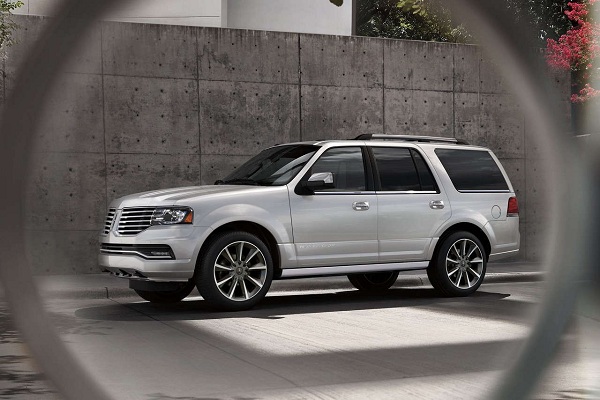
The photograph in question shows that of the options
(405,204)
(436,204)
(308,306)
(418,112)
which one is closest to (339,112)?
(418,112)

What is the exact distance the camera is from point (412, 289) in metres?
12.0

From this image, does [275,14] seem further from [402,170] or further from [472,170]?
[402,170]

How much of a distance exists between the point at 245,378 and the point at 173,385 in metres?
0.48

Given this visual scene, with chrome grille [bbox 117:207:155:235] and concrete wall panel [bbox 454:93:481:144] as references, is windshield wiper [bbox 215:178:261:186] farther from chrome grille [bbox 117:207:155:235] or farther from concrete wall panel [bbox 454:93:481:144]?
concrete wall panel [bbox 454:93:481:144]

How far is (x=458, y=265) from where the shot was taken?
35.6 ft

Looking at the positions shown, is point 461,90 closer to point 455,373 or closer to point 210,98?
point 210,98

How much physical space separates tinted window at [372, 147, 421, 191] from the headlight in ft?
7.98

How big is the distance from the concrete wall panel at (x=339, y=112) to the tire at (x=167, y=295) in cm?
508

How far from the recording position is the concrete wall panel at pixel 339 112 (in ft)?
48.7

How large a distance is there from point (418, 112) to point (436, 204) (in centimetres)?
518

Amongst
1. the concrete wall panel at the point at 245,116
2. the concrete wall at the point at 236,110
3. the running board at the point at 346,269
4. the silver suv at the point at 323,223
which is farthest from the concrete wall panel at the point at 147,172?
the running board at the point at 346,269

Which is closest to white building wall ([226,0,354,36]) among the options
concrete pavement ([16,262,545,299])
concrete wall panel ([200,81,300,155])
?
concrete wall panel ([200,81,300,155])

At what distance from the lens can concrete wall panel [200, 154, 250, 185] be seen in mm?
14180

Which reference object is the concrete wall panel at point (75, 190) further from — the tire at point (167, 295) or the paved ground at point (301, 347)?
the tire at point (167, 295)
